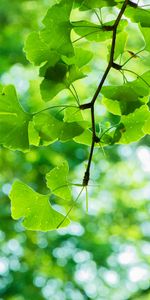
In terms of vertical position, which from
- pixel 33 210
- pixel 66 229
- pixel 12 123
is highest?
pixel 12 123

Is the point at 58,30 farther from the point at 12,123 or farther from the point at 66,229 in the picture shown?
the point at 66,229

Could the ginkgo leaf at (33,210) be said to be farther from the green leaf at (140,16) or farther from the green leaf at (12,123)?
the green leaf at (140,16)

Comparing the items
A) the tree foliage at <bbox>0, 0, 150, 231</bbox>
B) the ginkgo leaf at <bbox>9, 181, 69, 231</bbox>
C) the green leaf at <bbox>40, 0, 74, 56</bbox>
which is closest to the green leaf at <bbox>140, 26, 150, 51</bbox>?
the tree foliage at <bbox>0, 0, 150, 231</bbox>

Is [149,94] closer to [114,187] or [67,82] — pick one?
[67,82]

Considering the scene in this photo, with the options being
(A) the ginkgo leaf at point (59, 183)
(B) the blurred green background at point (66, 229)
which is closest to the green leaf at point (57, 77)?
(A) the ginkgo leaf at point (59, 183)

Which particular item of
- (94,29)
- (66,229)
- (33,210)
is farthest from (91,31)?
(66,229)

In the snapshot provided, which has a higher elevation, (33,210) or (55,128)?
(55,128)
